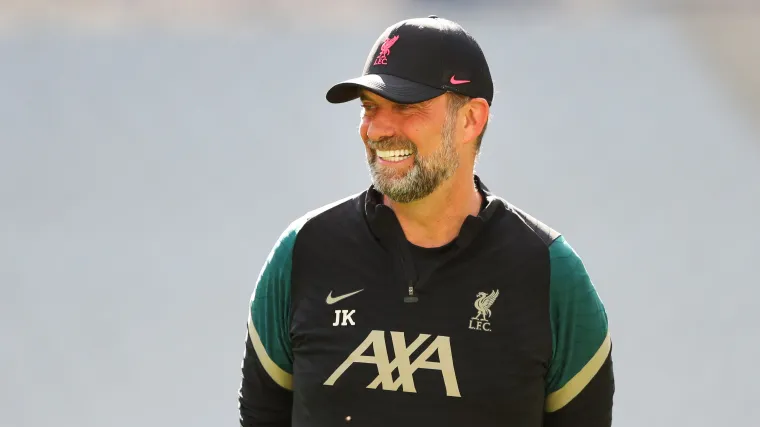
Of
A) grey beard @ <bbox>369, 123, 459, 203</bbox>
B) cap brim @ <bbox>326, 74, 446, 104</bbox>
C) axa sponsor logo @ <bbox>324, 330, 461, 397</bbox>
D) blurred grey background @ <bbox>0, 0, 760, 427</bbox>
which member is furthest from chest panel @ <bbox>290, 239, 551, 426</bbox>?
blurred grey background @ <bbox>0, 0, 760, 427</bbox>

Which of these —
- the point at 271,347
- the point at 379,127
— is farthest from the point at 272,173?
the point at 379,127

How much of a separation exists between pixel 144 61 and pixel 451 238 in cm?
332

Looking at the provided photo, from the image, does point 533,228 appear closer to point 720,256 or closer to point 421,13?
point 720,256

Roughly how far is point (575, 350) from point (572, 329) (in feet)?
0.09

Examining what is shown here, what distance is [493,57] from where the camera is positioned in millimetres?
4453

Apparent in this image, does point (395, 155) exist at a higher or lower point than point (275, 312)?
higher

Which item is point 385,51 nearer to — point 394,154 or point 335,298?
point 394,154

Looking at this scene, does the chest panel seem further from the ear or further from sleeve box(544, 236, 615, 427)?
the ear

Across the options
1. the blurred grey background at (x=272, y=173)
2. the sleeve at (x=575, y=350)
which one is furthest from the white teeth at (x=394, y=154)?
the blurred grey background at (x=272, y=173)

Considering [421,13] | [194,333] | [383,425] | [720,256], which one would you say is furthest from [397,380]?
[421,13]

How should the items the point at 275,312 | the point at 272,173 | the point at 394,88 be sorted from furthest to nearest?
the point at 272,173 < the point at 275,312 < the point at 394,88

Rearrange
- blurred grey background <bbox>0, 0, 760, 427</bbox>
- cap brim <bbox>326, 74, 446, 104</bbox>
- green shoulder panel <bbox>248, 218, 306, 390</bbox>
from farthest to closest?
blurred grey background <bbox>0, 0, 760, 427</bbox>
green shoulder panel <bbox>248, 218, 306, 390</bbox>
cap brim <bbox>326, 74, 446, 104</bbox>

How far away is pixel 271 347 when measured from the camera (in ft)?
4.56

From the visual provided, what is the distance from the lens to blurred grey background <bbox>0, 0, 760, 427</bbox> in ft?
10.3
